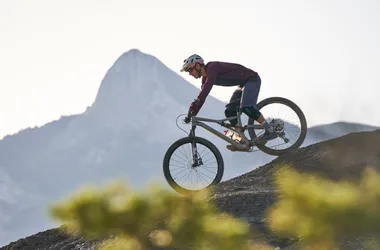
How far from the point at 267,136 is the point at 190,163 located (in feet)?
4.88

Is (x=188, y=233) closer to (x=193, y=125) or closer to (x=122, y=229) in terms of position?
(x=122, y=229)

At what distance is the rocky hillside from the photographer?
11.8 m

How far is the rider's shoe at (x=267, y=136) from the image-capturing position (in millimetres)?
14508

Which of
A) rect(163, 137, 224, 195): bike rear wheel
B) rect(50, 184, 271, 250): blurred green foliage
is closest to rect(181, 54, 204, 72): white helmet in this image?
rect(163, 137, 224, 195): bike rear wheel

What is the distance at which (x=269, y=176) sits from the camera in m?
14.8

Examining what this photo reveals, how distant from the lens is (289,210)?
5.34 metres

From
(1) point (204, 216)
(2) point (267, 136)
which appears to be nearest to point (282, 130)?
(2) point (267, 136)

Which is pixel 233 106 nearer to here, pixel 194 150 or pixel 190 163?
pixel 194 150

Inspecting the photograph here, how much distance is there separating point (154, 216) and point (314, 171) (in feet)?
28.2

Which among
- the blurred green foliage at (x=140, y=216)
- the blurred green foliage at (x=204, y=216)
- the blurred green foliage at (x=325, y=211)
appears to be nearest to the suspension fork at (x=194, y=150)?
the blurred green foliage at (x=204, y=216)

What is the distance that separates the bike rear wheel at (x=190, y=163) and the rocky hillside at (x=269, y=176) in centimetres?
34

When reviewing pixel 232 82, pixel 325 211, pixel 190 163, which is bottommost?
pixel 325 211

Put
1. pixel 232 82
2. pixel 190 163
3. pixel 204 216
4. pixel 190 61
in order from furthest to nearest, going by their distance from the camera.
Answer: pixel 232 82 < pixel 190 163 < pixel 190 61 < pixel 204 216

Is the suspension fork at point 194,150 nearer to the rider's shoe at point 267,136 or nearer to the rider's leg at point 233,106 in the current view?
the rider's leg at point 233,106
